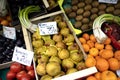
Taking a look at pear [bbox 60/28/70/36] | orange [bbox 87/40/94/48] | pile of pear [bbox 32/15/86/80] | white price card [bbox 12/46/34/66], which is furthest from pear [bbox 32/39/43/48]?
orange [bbox 87/40/94/48]

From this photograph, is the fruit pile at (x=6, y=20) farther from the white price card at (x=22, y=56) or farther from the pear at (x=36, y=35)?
the white price card at (x=22, y=56)

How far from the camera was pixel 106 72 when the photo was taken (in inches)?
63.8

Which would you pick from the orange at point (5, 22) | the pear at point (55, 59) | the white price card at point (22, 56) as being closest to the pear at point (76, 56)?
the pear at point (55, 59)

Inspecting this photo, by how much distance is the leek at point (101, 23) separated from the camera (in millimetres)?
1890

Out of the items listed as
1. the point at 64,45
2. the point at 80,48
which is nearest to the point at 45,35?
the point at 64,45

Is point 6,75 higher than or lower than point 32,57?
lower

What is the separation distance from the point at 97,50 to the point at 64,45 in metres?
0.30

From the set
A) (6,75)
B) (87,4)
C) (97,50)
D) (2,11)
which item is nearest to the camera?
(97,50)

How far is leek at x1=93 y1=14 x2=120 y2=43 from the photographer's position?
189 cm

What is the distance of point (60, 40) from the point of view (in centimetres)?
207

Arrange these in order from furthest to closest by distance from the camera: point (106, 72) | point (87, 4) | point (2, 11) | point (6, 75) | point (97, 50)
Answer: point (2, 11), point (87, 4), point (6, 75), point (97, 50), point (106, 72)

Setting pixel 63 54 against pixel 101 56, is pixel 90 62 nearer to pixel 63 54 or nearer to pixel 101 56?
pixel 101 56

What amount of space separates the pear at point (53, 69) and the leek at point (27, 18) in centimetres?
55

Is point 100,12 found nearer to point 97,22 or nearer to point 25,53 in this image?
point 97,22
